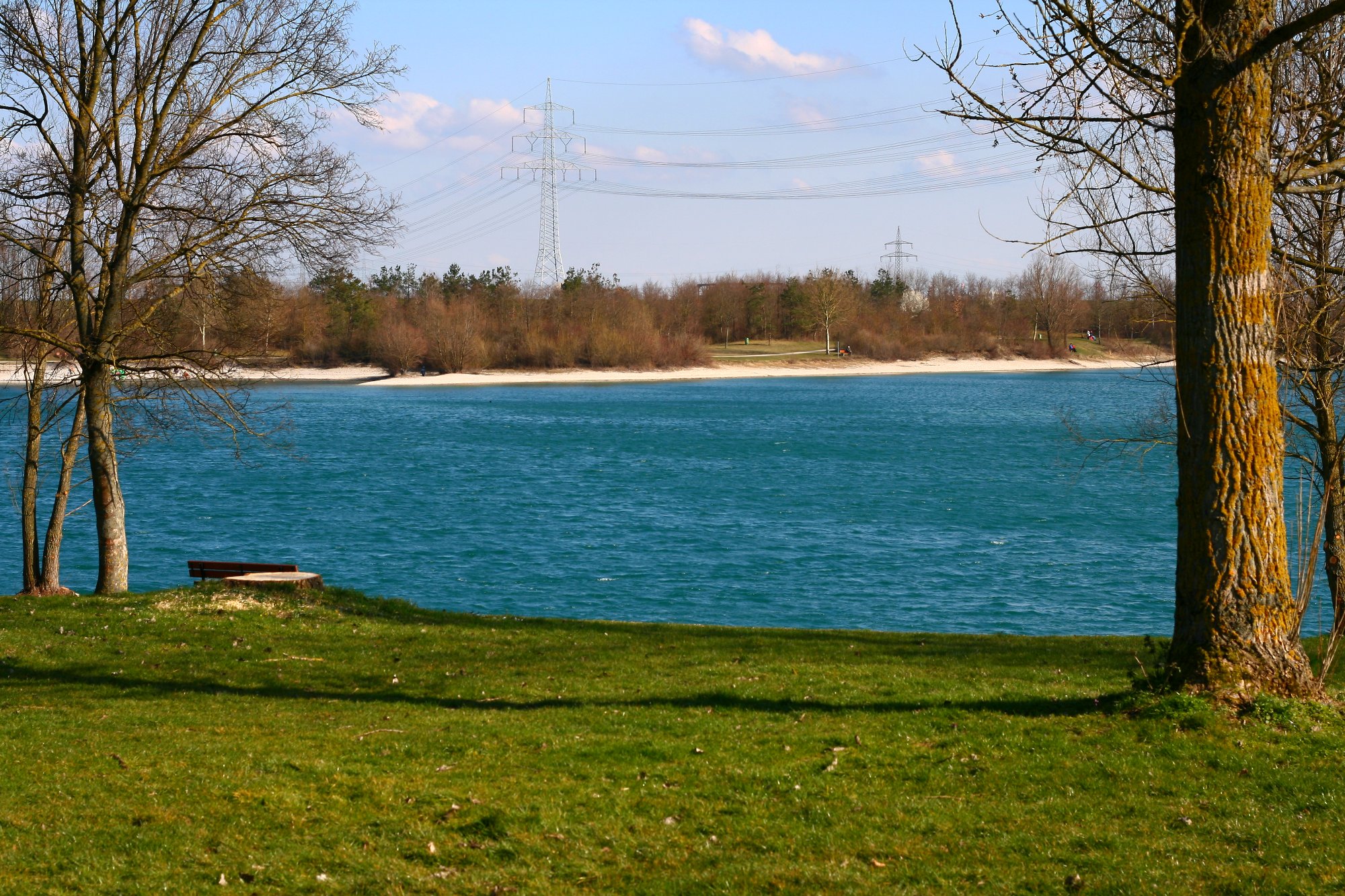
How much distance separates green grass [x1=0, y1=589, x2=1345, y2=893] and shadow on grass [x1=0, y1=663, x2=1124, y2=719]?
0.05 metres

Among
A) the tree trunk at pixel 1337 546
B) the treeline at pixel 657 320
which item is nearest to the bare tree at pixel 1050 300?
the treeline at pixel 657 320

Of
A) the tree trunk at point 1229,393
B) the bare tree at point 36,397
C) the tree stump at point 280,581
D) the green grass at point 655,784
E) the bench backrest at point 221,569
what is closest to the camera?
the green grass at point 655,784

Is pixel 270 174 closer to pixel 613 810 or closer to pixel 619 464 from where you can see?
pixel 613 810

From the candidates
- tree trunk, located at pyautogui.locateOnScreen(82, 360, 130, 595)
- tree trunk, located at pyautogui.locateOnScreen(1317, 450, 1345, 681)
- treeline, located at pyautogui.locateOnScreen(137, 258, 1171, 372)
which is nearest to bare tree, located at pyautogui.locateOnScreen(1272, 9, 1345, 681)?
tree trunk, located at pyautogui.locateOnScreen(1317, 450, 1345, 681)

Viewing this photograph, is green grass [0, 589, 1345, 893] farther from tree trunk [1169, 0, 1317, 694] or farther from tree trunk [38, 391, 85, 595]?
tree trunk [38, 391, 85, 595]

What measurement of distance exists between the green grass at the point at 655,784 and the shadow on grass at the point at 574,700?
0.15 ft

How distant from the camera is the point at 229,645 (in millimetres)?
13477

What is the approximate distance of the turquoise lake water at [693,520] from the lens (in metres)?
24.7

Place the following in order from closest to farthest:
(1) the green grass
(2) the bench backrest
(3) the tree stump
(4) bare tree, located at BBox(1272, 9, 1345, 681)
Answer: (1) the green grass, (4) bare tree, located at BBox(1272, 9, 1345, 681), (3) the tree stump, (2) the bench backrest

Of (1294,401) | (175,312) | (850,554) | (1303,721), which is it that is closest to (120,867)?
(1303,721)

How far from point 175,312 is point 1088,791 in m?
16.9

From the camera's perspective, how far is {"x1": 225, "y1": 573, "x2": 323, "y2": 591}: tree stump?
54.3ft

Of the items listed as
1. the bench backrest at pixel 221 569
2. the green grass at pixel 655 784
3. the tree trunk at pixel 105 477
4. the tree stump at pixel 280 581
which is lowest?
the bench backrest at pixel 221 569

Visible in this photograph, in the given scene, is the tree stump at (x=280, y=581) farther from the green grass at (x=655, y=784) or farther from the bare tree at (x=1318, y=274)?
the bare tree at (x=1318, y=274)
